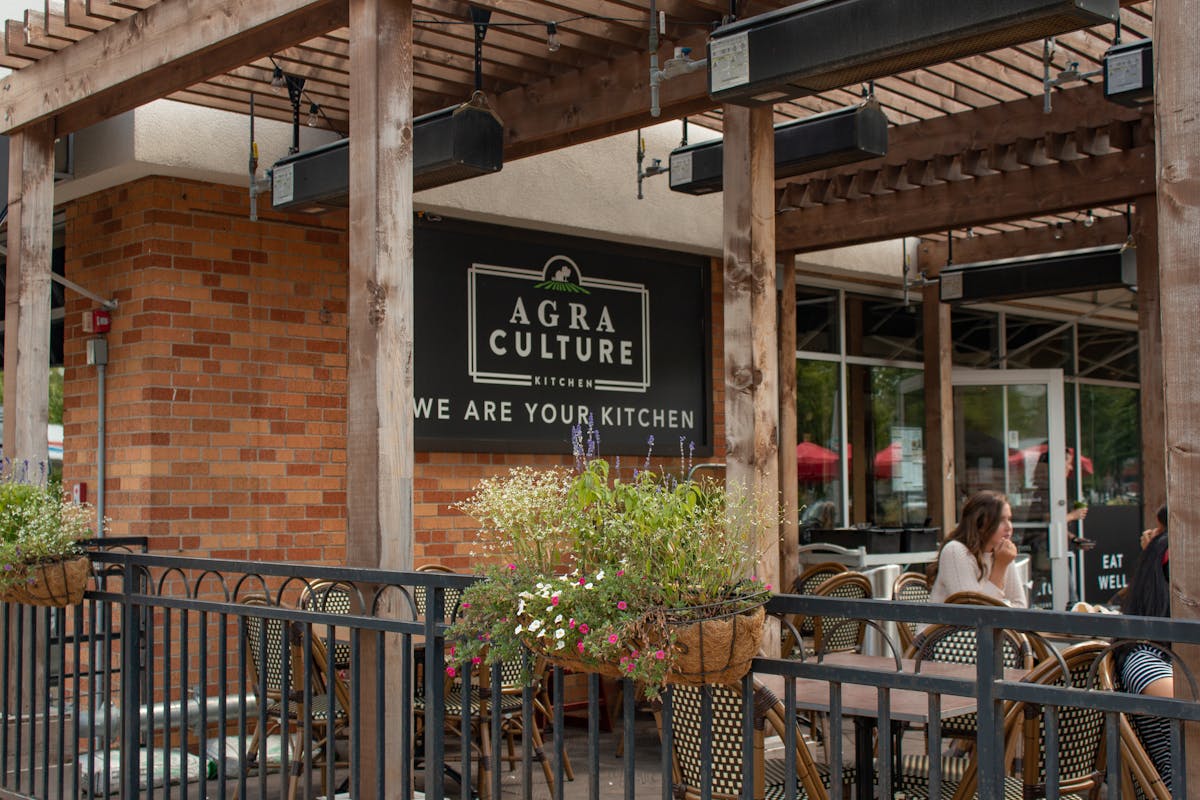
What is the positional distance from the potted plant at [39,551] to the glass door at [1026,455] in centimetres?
791

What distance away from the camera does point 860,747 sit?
4031 mm

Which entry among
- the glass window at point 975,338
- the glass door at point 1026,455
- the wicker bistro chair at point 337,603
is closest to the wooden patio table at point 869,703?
the wicker bistro chair at point 337,603

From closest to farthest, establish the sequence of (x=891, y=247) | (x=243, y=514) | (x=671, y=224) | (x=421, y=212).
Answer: (x=243, y=514), (x=421, y=212), (x=671, y=224), (x=891, y=247)

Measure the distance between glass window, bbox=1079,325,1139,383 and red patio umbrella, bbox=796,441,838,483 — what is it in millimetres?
3975

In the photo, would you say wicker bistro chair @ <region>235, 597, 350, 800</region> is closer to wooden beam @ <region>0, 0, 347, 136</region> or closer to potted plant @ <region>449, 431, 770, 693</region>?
potted plant @ <region>449, 431, 770, 693</region>

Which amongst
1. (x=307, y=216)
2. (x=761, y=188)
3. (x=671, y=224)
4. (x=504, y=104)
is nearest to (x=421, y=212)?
(x=307, y=216)

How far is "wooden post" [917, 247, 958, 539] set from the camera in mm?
9766

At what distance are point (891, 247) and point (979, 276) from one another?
1239mm

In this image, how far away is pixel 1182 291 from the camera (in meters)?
2.46

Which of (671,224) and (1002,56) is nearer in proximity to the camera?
(1002,56)

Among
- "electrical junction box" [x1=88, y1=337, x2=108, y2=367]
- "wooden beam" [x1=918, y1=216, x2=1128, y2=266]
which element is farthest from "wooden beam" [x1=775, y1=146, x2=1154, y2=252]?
"electrical junction box" [x1=88, y1=337, x2=108, y2=367]

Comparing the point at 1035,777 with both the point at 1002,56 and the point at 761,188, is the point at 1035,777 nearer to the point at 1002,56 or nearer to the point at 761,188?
the point at 761,188

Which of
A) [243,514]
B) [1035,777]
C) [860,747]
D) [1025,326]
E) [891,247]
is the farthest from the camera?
[1025,326]

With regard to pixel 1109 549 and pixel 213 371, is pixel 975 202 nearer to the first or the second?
pixel 213 371
